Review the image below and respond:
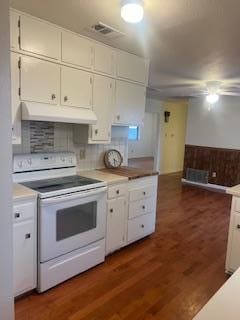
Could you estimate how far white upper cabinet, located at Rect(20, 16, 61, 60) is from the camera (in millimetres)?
2082

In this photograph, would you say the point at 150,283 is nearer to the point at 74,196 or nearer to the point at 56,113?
the point at 74,196

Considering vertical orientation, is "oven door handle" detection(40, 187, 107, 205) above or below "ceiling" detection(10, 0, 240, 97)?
below

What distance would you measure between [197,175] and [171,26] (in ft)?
15.6

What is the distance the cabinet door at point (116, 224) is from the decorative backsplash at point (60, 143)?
64 centimetres

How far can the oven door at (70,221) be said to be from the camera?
6.88 feet

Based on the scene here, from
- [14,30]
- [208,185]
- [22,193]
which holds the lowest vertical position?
[208,185]

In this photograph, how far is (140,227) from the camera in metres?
3.17

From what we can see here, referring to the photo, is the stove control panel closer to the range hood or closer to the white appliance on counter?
the white appliance on counter

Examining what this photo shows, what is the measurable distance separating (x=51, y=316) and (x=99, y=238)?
2.77 ft

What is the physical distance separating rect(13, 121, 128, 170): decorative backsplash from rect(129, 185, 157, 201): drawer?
60 centimetres

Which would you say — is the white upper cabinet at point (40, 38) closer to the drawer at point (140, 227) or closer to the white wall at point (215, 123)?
the drawer at point (140, 227)

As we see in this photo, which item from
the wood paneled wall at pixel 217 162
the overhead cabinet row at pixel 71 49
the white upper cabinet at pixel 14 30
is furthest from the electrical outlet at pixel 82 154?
the wood paneled wall at pixel 217 162

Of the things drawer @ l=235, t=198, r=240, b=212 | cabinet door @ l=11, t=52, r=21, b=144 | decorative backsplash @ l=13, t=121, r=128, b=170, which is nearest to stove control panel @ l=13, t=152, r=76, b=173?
decorative backsplash @ l=13, t=121, r=128, b=170

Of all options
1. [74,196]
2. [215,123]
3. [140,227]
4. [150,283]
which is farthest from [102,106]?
[215,123]
